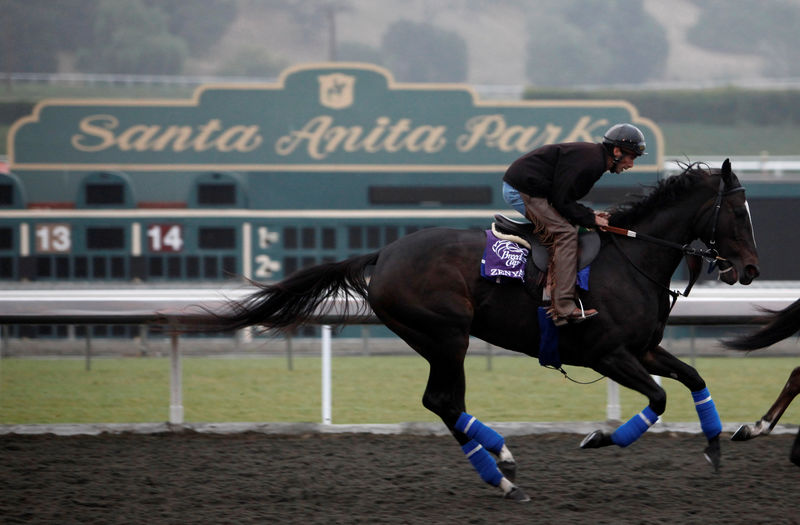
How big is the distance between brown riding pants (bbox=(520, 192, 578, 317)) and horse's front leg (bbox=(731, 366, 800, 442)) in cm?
124

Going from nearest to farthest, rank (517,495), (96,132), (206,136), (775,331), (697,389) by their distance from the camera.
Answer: (517,495), (697,389), (775,331), (206,136), (96,132)

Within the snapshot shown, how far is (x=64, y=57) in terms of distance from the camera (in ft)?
251

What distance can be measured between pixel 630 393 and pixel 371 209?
5.91 m

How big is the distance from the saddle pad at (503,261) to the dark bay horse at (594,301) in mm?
57

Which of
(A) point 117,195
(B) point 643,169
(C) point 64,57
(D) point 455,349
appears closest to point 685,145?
(B) point 643,169

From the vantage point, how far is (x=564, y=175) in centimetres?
465

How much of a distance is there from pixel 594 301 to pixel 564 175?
0.61m

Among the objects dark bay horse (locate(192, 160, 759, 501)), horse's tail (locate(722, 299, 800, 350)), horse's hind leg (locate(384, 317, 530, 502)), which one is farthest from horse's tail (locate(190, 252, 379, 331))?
horse's tail (locate(722, 299, 800, 350))

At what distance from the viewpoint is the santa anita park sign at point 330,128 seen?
566 inches

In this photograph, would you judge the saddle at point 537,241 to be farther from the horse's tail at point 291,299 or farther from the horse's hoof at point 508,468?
the horse's hoof at point 508,468

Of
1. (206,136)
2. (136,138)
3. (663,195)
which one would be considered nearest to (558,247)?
(663,195)

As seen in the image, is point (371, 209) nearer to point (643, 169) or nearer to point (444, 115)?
point (444, 115)

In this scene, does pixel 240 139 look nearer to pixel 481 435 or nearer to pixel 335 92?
pixel 335 92

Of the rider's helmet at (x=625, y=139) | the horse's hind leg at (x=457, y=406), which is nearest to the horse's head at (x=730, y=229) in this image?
the rider's helmet at (x=625, y=139)
